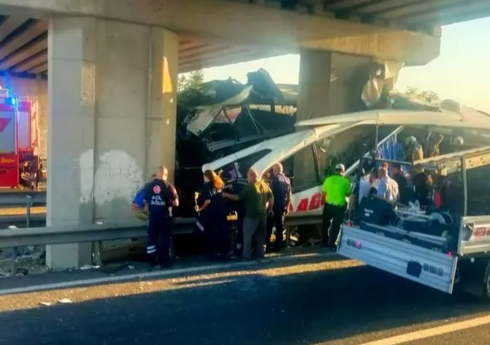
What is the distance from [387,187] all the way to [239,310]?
3093mm

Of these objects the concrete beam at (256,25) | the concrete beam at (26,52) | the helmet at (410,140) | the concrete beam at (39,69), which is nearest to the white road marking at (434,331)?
the helmet at (410,140)

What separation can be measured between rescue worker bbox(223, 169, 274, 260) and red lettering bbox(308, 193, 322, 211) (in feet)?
5.30

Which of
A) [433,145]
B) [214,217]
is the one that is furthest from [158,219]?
[433,145]

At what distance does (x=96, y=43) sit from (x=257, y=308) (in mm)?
5494

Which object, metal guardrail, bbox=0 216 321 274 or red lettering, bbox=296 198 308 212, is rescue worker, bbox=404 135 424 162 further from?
metal guardrail, bbox=0 216 321 274

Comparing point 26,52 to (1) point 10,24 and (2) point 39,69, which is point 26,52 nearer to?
(1) point 10,24

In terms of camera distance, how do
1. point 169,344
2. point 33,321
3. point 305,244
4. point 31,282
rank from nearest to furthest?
point 169,344, point 33,321, point 31,282, point 305,244

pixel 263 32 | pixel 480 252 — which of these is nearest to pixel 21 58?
pixel 263 32

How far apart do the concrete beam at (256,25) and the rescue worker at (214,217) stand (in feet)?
10.6

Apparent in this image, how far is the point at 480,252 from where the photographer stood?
6.99 m

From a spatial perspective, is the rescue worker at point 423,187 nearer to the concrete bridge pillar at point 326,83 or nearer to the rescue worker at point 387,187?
the rescue worker at point 387,187

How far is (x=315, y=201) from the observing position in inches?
434

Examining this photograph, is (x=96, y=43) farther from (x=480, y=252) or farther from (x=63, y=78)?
(x=480, y=252)

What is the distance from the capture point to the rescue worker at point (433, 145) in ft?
39.9
